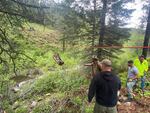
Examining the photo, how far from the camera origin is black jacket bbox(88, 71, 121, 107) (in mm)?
4352

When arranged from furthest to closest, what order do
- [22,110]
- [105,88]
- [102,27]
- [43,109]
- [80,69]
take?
[80,69] → [102,27] → [22,110] → [43,109] → [105,88]

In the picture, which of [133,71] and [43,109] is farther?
[43,109]

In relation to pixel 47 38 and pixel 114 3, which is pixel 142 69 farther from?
pixel 47 38

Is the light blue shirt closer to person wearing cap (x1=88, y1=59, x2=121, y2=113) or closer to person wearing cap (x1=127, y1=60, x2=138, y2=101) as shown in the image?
person wearing cap (x1=127, y1=60, x2=138, y2=101)

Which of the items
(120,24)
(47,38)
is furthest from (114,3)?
(47,38)

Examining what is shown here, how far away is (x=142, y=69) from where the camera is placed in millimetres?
8812

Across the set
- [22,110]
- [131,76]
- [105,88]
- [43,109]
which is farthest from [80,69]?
[105,88]

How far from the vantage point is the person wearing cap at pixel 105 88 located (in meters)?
4.36

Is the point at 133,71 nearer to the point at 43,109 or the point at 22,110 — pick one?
the point at 43,109

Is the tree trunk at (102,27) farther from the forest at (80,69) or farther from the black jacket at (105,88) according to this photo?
the black jacket at (105,88)

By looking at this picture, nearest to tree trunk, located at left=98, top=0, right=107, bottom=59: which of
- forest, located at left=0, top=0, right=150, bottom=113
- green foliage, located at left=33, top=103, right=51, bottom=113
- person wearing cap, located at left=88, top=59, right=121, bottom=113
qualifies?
forest, located at left=0, top=0, right=150, bottom=113

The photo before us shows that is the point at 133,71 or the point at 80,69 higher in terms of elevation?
the point at 133,71

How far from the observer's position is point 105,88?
438 centimetres

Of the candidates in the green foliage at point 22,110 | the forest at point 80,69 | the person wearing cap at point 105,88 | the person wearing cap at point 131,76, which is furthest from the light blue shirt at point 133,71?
the green foliage at point 22,110
